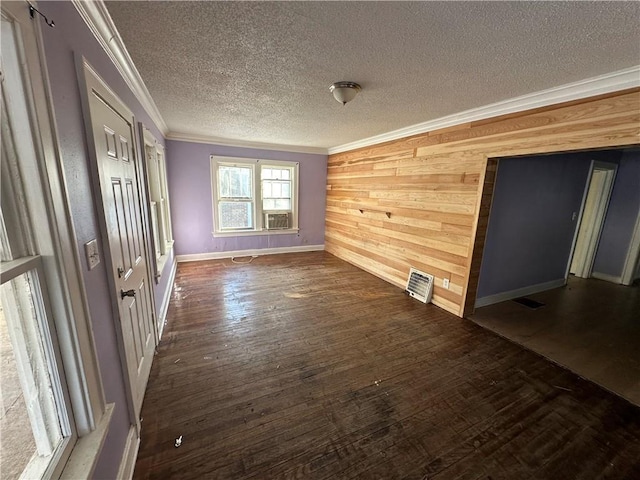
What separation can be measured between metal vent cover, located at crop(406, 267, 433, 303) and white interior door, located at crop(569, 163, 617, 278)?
2.88 metres

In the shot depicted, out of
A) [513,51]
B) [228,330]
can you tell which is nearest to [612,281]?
[513,51]

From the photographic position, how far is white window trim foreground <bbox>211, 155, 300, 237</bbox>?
493 cm

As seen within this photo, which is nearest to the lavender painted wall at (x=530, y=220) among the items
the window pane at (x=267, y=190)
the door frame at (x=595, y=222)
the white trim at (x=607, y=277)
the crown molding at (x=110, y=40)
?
Result: the door frame at (x=595, y=222)

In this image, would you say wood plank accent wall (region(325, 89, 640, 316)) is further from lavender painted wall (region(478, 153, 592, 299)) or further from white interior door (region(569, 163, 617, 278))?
→ white interior door (region(569, 163, 617, 278))

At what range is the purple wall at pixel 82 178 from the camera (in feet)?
3.13

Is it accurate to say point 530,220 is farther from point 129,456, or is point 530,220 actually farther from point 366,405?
point 129,456

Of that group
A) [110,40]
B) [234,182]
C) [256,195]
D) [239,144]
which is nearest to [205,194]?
[234,182]

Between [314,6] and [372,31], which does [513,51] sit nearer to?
[372,31]

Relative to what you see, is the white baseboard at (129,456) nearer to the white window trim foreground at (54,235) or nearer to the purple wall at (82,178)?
the purple wall at (82,178)

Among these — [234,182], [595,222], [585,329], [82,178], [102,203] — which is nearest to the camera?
[82,178]

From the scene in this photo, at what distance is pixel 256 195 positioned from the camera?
531 cm

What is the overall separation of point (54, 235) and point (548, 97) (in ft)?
10.9

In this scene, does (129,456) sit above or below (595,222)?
below

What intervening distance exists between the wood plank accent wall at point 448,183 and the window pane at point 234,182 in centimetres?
199
